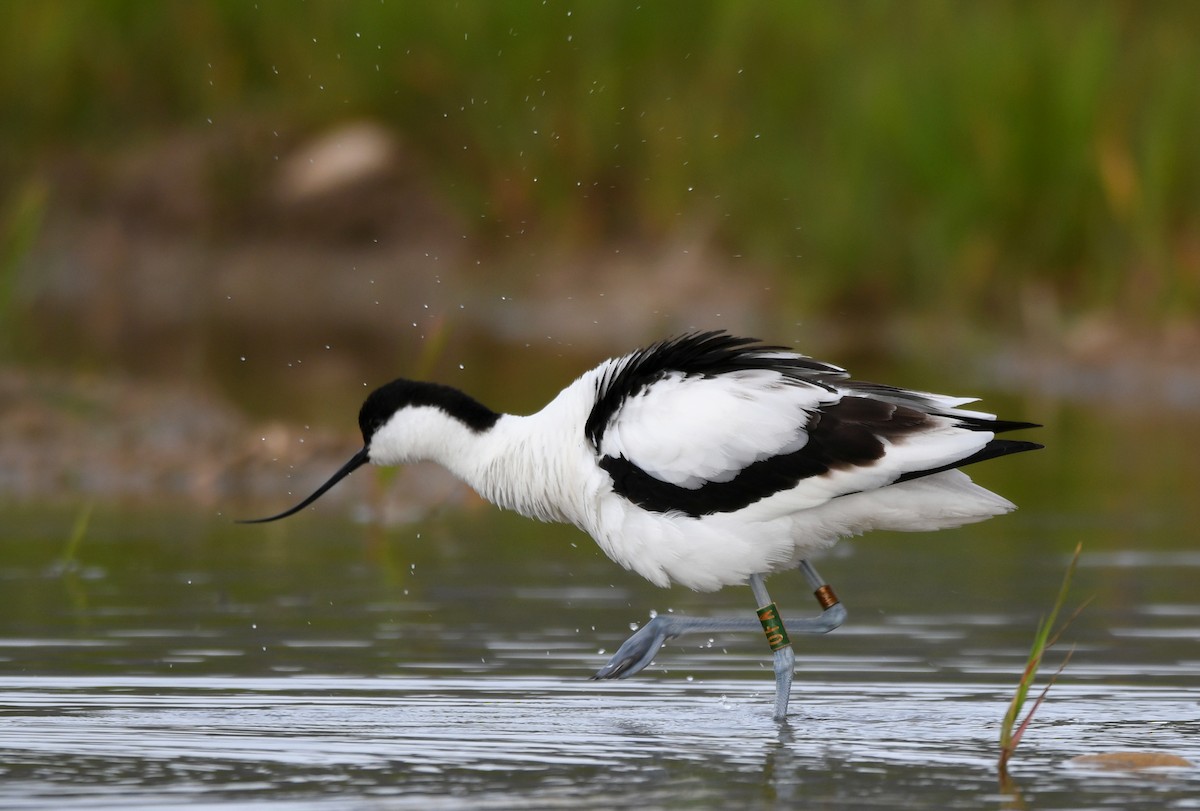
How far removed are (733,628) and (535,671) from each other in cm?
59

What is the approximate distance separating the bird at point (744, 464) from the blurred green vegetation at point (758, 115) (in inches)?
325

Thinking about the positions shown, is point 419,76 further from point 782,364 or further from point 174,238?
point 782,364

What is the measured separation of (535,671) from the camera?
21.1 ft

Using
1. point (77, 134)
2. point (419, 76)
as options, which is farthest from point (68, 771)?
point (77, 134)

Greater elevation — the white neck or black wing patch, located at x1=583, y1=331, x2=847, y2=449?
black wing patch, located at x1=583, y1=331, x2=847, y2=449

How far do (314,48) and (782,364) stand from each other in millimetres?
13290

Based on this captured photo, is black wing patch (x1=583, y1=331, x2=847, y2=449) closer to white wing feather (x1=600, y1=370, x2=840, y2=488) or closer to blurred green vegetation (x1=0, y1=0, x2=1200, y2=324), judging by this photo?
white wing feather (x1=600, y1=370, x2=840, y2=488)

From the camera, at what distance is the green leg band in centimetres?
613

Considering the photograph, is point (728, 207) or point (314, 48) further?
point (314, 48)

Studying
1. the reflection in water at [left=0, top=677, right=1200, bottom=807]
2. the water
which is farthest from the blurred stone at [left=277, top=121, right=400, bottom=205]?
the reflection in water at [left=0, top=677, right=1200, bottom=807]

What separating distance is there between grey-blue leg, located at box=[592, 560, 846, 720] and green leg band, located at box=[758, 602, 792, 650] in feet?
0.07

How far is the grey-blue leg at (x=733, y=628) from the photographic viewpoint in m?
6.04

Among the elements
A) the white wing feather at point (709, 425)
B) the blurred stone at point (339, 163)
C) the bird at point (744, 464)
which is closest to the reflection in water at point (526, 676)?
the bird at point (744, 464)

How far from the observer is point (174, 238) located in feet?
63.5
